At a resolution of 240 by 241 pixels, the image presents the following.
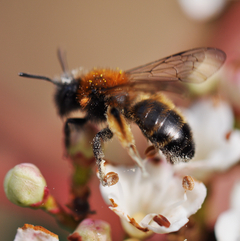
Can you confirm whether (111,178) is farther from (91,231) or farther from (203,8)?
(203,8)

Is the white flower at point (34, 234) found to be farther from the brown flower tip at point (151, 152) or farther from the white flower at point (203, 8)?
the white flower at point (203, 8)

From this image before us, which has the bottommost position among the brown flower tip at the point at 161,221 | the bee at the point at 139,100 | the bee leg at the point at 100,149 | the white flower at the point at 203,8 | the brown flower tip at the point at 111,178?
the brown flower tip at the point at 161,221

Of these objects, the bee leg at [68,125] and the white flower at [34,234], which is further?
the bee leg at [68,125]

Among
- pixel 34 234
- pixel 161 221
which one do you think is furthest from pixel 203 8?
pixel 34 234

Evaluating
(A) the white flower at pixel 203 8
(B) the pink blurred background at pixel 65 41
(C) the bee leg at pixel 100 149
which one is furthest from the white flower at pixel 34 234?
(A) the white flower at pixel 203 8

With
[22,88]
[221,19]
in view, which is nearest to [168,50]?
[221,19]

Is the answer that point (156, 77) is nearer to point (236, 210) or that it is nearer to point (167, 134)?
point (167, 134)
